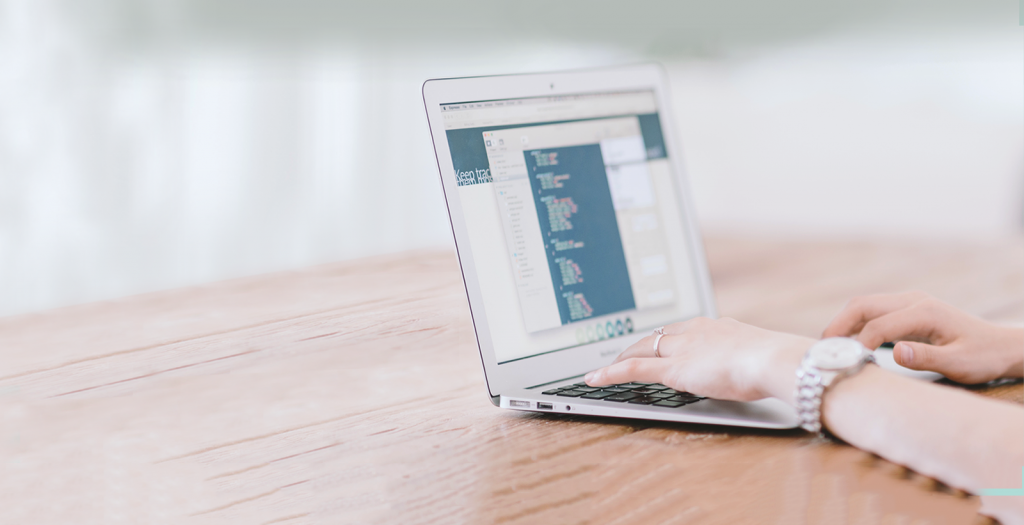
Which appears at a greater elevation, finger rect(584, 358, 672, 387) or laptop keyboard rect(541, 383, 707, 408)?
finger rect(584, 358, 672, 387)

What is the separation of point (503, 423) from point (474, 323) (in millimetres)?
100

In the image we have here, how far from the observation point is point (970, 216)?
77.1 inches

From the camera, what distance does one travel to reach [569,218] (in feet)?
2.46

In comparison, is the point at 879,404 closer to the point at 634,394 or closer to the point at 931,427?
the point at 931,427

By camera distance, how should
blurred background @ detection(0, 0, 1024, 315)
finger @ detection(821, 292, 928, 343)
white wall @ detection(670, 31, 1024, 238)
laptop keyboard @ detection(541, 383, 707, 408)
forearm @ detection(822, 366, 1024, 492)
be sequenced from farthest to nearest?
white wall @ detection(670, 31, 1024, 238), blurred background @ detection(0, 0, 1024, 315), finger @ detection(821, 292, 928, 343), laptop keyboard @ detection(541, 383, 707, 408), forearm @ detection(822, 366, 1024, 492)

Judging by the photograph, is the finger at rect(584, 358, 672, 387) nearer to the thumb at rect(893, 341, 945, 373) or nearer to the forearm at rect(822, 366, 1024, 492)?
the forearm at rect(822, 366, 1024, 492)

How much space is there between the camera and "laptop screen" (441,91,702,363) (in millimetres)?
695

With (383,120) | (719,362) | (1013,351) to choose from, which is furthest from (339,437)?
(383,120)

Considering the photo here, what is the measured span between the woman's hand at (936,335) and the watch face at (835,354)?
0.57 feet

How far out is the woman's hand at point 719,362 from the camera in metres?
0.53

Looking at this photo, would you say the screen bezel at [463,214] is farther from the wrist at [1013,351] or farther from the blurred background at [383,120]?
the wrist at [1013,351]

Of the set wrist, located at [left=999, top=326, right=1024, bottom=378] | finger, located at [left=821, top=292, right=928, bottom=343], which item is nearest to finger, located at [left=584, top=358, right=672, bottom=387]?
finger, located at [left=821, top=292, right=928, bottom=343]

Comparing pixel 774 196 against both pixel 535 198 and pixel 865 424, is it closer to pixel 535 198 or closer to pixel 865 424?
pixel 535 198

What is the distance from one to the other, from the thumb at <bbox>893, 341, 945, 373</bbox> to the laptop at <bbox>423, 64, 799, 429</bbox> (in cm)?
16
